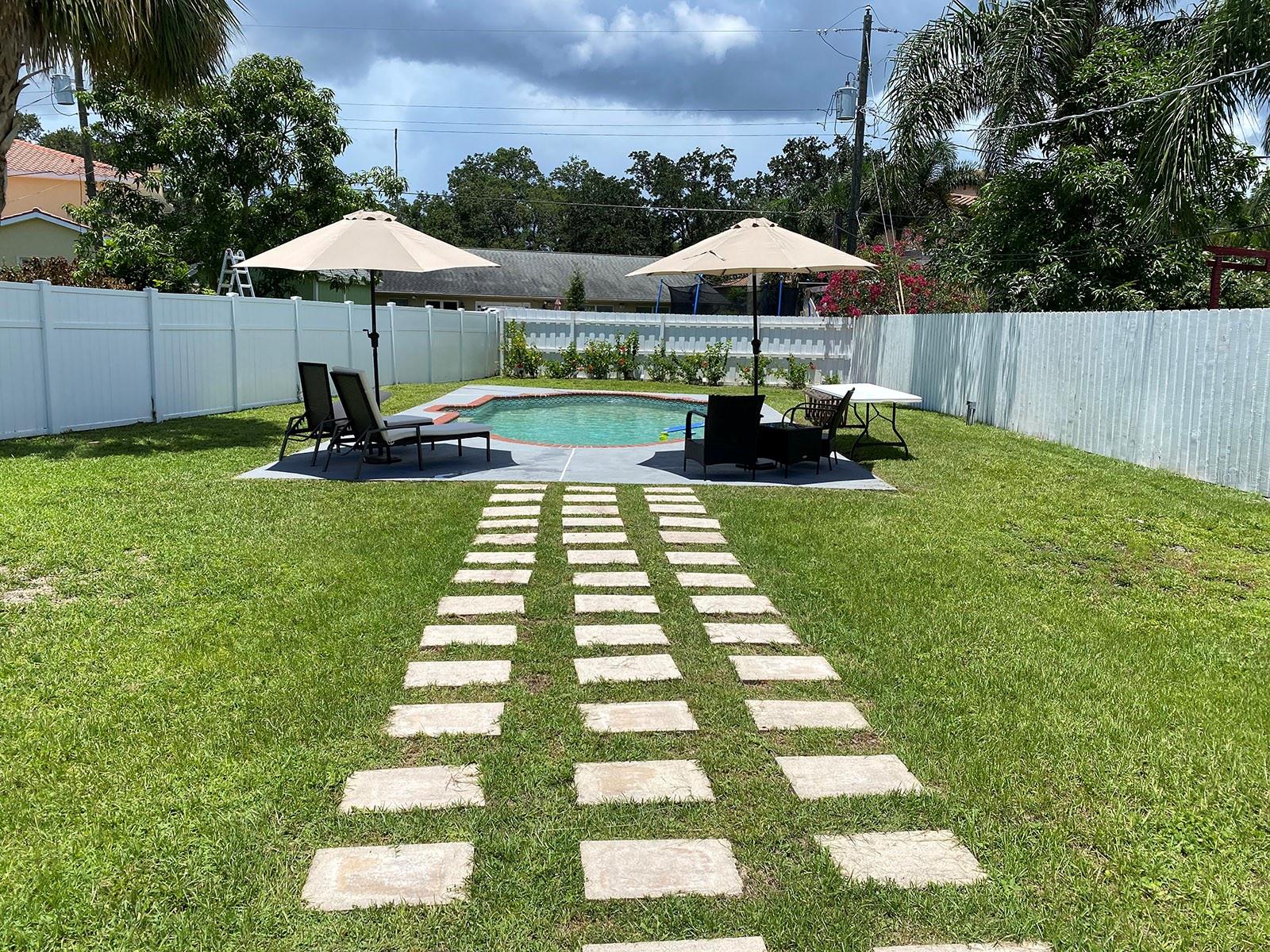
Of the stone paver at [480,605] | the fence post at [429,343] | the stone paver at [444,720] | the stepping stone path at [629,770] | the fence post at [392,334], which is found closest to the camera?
the stepping stone path at [629,770]

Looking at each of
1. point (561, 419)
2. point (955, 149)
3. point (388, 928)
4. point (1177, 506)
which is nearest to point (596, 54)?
point (955, 149)

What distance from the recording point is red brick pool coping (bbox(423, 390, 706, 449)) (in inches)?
434

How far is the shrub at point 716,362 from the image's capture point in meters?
21.6

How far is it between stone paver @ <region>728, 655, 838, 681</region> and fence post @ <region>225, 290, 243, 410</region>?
11.4 m

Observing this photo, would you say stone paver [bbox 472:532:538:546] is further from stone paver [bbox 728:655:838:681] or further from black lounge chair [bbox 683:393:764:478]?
black lounge chair [bbox 683:393:764:478]

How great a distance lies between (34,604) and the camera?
457 cm

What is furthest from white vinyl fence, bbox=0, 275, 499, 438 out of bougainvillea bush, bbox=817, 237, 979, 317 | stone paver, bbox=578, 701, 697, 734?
bougainvillea bush, bbox=817, 237, 979, 317

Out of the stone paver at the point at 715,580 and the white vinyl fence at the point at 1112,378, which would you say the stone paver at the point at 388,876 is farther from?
the white vinyl fence at the point at 1112,378

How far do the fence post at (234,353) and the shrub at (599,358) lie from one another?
9.92 meters

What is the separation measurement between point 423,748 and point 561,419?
12.2 m

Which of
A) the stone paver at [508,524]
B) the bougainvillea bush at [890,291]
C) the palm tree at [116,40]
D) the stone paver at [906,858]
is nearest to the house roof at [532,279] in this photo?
the bougainvillea bush at [890,291]

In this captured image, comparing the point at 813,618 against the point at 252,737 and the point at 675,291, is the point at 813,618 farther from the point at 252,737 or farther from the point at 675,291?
the point at 675,291

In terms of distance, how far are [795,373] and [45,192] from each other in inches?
1167

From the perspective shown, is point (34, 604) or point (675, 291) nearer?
point (34, 604)
